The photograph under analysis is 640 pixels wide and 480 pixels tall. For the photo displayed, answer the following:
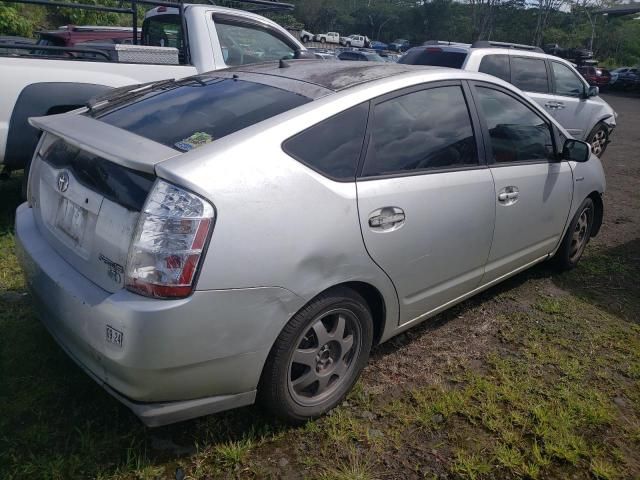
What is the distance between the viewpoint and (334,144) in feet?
8.28

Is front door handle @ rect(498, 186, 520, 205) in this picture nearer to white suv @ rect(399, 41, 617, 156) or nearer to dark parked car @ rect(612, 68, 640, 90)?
white suv @ rect(399, 41, 617, 156)

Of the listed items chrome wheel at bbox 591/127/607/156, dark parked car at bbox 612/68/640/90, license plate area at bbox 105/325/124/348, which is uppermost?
license plate area at bbox 105/325/124/348

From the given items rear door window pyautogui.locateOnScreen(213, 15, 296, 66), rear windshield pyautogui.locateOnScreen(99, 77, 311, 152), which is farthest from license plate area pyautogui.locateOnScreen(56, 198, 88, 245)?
rear door window pyautogui.locateOnScreen(213, 15, 296, 66)

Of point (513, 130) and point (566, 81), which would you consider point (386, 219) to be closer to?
point (513, 130)

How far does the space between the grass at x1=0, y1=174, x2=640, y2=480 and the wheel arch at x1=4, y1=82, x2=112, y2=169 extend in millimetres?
1558

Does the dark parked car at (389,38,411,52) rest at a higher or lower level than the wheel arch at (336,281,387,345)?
lower

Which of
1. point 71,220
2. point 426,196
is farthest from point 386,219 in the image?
point 71,220

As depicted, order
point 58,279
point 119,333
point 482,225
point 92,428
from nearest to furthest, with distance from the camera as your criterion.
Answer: point 119,333 < point 58,279 < point 92,428 < point 482,225

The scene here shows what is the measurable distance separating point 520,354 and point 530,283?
3.77ft

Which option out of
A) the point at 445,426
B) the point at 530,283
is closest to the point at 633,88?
the point at 530,283

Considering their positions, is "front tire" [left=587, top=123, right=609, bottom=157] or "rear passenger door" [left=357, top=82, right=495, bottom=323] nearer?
"rear passenger door" [left=357, top=82, right=495, bottom=323]

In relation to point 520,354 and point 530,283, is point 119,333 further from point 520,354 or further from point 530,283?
point 530,283

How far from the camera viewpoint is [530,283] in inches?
171

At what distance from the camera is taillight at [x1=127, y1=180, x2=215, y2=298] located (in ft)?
6.64
